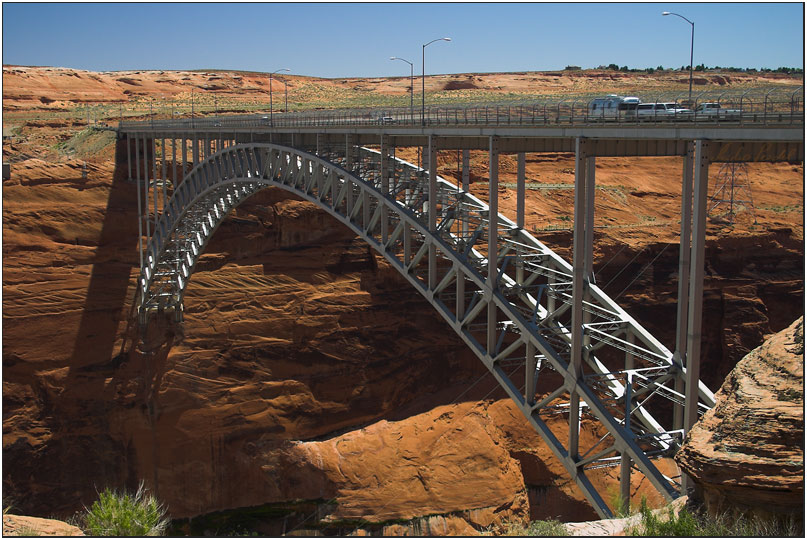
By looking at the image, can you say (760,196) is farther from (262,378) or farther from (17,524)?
(17,524)

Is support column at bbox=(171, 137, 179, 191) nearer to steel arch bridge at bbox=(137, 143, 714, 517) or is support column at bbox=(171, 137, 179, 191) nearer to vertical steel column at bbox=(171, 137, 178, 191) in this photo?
vertical steel column at bbox=(171, 137, 178, 191)

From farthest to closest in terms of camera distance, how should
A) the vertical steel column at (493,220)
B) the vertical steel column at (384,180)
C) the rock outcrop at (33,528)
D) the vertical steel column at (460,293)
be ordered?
the vertical steel column at (384,180) < the vertical steel column at (460,293) < the vertical steel column at (493,220) < the rock outcrop at (33,528)

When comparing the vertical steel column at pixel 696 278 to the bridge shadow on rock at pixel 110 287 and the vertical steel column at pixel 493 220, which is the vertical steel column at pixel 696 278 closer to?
the vertical steel column at pixel 493 220

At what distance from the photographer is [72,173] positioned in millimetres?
39156

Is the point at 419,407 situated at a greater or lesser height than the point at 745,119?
lesser

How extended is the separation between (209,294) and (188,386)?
4300mm

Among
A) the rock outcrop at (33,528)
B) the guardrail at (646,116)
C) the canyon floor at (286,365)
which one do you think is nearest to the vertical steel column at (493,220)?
the guardrail at (646,116)

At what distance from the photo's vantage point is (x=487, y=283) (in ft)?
61.2

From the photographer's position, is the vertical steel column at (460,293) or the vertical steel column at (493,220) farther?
the vertical steel column at (460,293)

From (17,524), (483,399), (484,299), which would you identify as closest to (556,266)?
(484,299)

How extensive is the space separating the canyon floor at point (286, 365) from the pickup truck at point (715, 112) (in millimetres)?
20788

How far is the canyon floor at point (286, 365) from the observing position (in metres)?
34.6

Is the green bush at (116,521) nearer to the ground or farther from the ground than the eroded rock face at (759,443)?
nearer to the ground

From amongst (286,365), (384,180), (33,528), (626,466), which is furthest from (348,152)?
(286,365)
